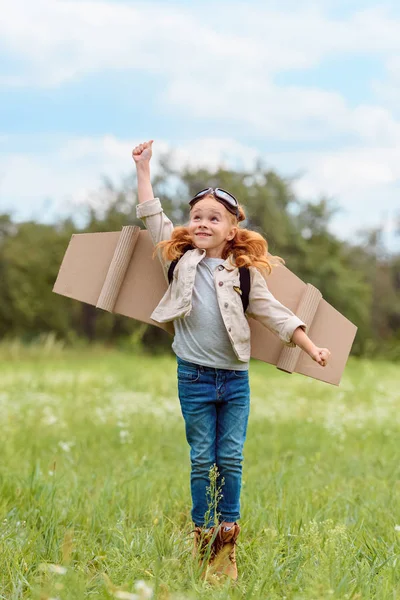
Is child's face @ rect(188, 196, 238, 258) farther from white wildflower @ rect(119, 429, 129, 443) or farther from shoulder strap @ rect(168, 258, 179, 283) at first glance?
white wildflower @ rect(119, 429, 129, 443)

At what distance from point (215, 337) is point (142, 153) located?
1.15 m

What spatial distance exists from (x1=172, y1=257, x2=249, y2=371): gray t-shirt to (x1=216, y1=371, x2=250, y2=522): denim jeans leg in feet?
0.34

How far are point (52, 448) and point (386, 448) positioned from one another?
10.8 ft

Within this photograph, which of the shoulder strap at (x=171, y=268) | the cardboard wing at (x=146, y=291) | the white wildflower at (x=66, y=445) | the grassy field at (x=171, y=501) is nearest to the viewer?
the grassy field at (x=171, y=501)

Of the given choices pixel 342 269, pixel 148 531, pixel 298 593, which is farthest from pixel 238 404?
pixel 342 269

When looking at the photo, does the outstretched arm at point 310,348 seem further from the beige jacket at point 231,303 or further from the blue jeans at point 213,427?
the blue jeans at point 213,427

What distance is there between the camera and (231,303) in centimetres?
390

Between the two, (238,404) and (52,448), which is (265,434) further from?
(238,404)

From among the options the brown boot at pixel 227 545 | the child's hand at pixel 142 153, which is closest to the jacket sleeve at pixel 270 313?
the child's hand at pixel 142 153

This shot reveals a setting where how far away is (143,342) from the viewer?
2794cm

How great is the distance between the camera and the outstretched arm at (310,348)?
381 centimetres

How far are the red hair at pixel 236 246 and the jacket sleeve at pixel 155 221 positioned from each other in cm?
7

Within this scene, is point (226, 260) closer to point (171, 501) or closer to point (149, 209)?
point (149, 209)

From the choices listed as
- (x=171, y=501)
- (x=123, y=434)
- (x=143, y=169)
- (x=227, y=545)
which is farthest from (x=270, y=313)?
(x=123, y=434)
